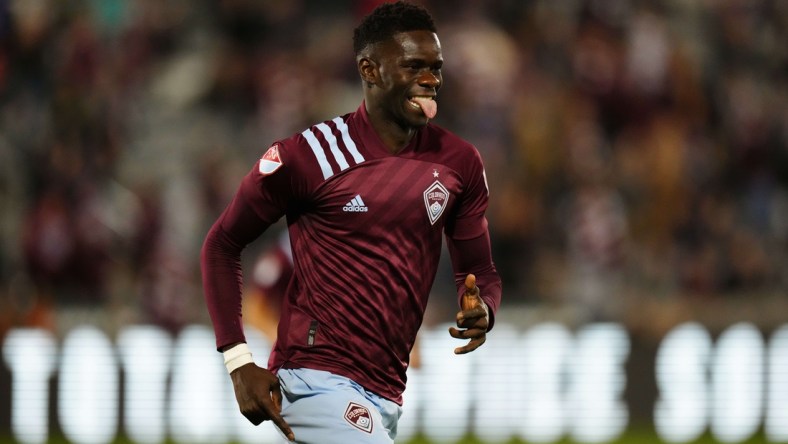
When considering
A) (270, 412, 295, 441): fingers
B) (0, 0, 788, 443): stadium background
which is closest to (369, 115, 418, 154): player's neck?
(270, 412, 295, 441): fingers

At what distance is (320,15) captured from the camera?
12.3 metres

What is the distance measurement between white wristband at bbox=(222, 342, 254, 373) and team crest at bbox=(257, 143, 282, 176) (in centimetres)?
54

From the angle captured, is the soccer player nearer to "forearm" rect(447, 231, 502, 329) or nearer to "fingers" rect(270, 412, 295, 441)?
"fingers" rect(270, 412, 295, 441)

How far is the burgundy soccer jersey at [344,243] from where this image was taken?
402 cm

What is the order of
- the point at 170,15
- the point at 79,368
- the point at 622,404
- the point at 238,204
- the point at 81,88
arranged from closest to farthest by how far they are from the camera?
the point at 238,204 → the point at 79,368 → the point at 622,404 → the point at 81,88 → the point at 170,15

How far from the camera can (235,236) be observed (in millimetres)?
4051

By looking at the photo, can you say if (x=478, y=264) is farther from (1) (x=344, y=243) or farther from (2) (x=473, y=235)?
(1) (x=344, y=243)

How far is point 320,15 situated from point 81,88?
2.53 metres

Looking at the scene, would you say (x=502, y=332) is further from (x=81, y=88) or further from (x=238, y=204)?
(x=238, y=204)

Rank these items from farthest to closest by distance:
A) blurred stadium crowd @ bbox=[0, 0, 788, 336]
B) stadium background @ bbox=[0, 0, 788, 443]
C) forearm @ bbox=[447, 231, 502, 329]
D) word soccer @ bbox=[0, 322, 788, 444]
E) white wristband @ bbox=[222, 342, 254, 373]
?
blurred stadium crowd @ bbox=[0, 0, 788, 336] < stadium background @ bbox=[0, 0, 788, 443] < word soccer @ bbox=[0, 322, 788, 444] < forearm @ bbox=[447, 231, 502, 329] < white wristband @ bbox=[222, 342, 254, 373]

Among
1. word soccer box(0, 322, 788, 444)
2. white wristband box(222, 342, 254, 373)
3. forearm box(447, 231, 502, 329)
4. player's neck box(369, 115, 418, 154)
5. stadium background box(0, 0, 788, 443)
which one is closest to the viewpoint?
white wristband box(222, 342, 254, 373)

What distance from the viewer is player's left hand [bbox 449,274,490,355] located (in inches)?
151

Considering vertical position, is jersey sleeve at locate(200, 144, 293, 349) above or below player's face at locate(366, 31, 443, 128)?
below

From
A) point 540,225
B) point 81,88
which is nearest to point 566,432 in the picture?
point 540,225
